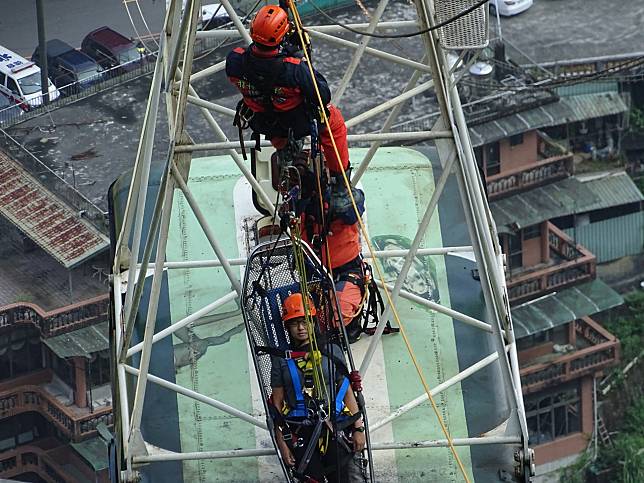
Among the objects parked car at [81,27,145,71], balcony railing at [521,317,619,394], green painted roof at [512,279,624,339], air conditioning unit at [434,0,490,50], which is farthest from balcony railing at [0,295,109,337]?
air conditioning unit at [434,0,490,50]

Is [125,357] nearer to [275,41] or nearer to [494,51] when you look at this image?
[275,41]

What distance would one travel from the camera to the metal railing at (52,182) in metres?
74.3

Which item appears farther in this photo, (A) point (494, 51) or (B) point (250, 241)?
(A) point (494, 51)

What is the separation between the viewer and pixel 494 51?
85.1 meters

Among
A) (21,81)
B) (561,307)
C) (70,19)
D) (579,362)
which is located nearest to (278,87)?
(561,307)

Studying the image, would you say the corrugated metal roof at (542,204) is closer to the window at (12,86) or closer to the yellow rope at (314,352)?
the window at (12,86)

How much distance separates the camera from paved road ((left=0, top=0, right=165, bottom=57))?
3499 inches

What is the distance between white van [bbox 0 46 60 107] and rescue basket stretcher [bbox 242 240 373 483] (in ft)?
152

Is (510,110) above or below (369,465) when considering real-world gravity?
above

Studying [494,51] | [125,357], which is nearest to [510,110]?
[494,51]

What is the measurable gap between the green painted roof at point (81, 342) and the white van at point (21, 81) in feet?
44.4

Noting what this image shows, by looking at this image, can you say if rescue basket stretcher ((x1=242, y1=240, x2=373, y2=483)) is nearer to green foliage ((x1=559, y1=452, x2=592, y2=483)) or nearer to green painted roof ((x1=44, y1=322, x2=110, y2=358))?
green painted roof ((x1=44, y1=322, x2=110, y2=358))

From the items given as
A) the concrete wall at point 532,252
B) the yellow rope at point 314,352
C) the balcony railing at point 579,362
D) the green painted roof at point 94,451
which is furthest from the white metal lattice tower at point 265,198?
the concrete wall at point 532,252

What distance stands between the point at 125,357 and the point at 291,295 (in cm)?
413
